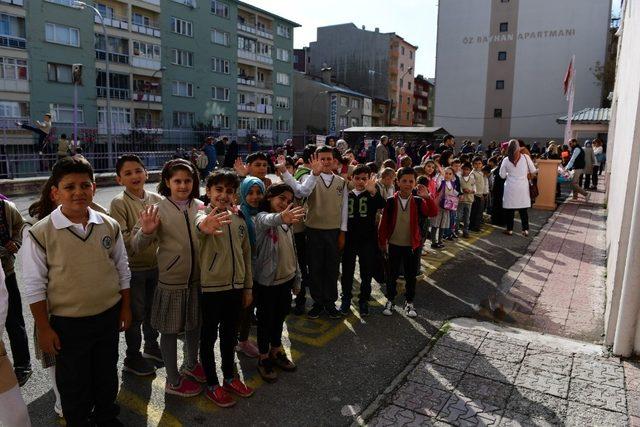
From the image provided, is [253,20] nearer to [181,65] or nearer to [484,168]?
[181,65]

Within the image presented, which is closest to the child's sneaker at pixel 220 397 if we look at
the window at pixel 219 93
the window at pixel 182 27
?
the window at pixel 182 27

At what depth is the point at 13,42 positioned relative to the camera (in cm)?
2820

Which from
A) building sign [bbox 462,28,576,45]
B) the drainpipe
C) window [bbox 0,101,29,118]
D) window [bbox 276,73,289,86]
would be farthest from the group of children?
window [bbox 276,73,289,86]

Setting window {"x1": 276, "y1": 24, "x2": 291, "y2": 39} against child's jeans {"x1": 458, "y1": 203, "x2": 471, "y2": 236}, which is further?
window {"x1": 276, "y1": 24, "x2": 291, "y2": 39}

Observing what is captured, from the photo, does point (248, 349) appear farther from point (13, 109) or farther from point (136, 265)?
point (13, 109)

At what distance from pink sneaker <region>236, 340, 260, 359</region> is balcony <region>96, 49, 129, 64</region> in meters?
34.5

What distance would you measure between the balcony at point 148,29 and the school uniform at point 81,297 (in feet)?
123

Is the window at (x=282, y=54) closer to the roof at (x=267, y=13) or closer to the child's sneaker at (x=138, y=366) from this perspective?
the roof at (x=267, y=13)

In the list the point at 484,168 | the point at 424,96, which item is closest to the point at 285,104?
→ the point at 424,96

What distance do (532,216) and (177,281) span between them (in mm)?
10603

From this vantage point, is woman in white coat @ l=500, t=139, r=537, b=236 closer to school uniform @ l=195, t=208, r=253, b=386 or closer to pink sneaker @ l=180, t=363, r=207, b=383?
school uniform @ l=195, t=208, r=253, b=386

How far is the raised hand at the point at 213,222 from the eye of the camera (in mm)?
3105

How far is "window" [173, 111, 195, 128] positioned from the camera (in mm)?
39000

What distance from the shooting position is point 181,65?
39344 mm
